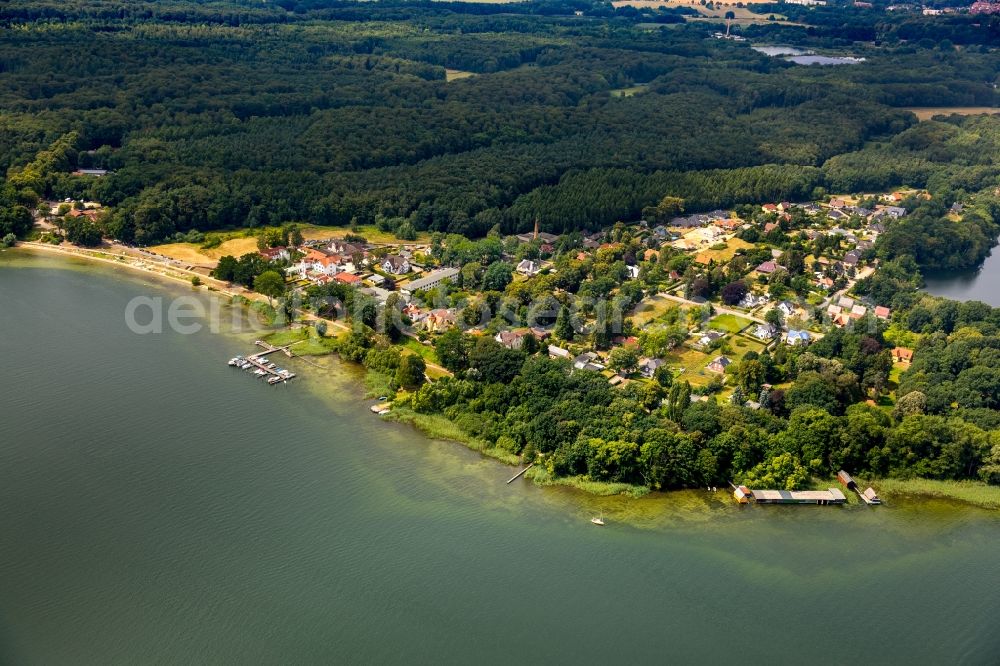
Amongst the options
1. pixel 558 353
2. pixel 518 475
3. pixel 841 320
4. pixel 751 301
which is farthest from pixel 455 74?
pixel 518 475

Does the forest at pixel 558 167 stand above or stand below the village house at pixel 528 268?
above

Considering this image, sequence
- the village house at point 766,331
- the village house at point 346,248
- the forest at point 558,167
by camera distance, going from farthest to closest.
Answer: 1. the village house at point 346,248
2. the village house at point 766,331
3. the forest at point 558,167

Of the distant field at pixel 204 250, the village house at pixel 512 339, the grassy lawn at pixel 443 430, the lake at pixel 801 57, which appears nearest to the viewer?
the grassy lawn at pixel 443 430

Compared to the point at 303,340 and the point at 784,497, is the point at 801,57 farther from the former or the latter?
the point at 784,497

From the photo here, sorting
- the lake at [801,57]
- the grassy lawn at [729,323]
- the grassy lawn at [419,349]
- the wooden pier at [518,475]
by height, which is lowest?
the wooden pier at [518,475]

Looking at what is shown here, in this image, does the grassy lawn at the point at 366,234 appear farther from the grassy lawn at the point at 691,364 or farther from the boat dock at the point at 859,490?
the boat dock at the point at 859,490

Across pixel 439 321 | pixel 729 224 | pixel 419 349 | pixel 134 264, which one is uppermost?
pixel 729 224

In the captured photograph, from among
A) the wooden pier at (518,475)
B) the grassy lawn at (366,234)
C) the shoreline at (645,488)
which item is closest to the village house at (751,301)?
the shoreline at (645,488)

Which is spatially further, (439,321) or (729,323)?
(729,323)
